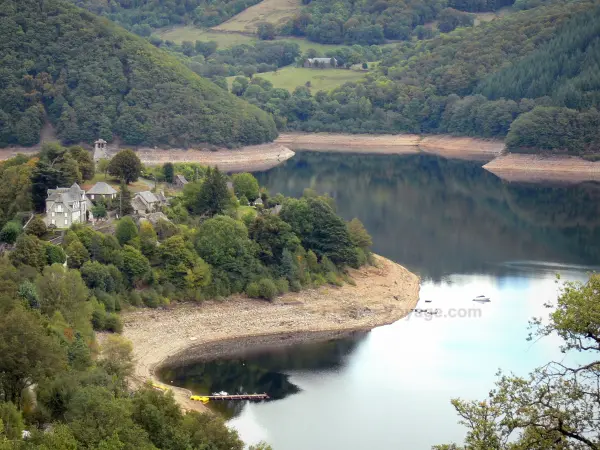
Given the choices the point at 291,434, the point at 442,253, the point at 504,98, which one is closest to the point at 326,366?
the point at 291,434

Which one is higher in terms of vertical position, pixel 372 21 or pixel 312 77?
pixel 372 21

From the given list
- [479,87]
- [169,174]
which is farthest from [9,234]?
[479,87]

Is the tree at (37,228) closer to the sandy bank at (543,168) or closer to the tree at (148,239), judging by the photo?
the tree at (148,239)

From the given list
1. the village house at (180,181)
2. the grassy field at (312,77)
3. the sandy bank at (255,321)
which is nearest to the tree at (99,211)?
the sandy bank at (255,321)

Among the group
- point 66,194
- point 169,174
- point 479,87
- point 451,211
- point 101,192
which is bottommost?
point 451,211

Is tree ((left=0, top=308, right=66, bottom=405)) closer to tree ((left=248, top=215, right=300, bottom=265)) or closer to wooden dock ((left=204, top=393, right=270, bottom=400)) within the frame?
wooden dock ((left=204, top=393, right=270, bottom=400))

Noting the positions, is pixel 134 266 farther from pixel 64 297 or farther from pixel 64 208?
pixel 64 297

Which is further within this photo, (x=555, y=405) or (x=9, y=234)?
(x=9, y=234)
